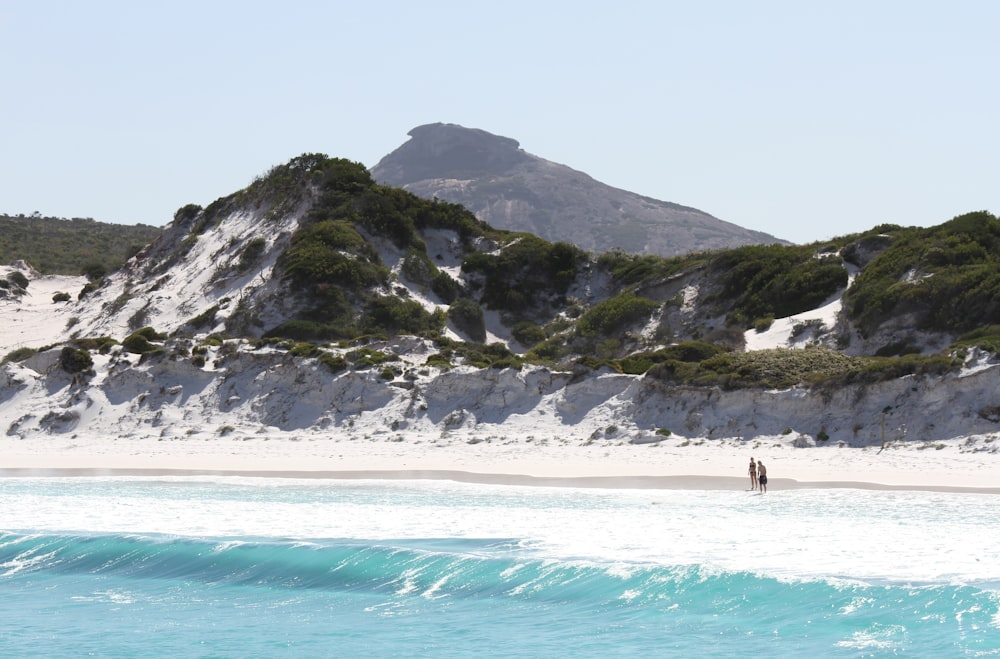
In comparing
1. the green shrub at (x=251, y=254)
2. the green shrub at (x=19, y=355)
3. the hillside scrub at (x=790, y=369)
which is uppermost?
the green shrub at (x=251, y=254)

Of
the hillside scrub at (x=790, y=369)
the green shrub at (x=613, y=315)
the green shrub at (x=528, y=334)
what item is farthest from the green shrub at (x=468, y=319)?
the hillside scrub at (x=790, y=369)

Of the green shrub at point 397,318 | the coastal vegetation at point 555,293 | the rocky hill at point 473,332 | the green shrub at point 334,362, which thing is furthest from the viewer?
the green shrub at point 397,318

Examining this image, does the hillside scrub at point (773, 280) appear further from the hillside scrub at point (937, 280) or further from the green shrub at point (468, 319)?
the green shrub at point (468, 319)

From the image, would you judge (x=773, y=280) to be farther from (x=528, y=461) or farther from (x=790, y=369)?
(x=528, y=461)

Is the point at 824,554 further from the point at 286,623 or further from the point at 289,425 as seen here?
the point at 289,425

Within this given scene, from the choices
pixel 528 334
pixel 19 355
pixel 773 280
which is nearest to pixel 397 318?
pixel 528 334

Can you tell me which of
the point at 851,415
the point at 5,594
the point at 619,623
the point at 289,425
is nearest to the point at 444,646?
the point at 619,623
